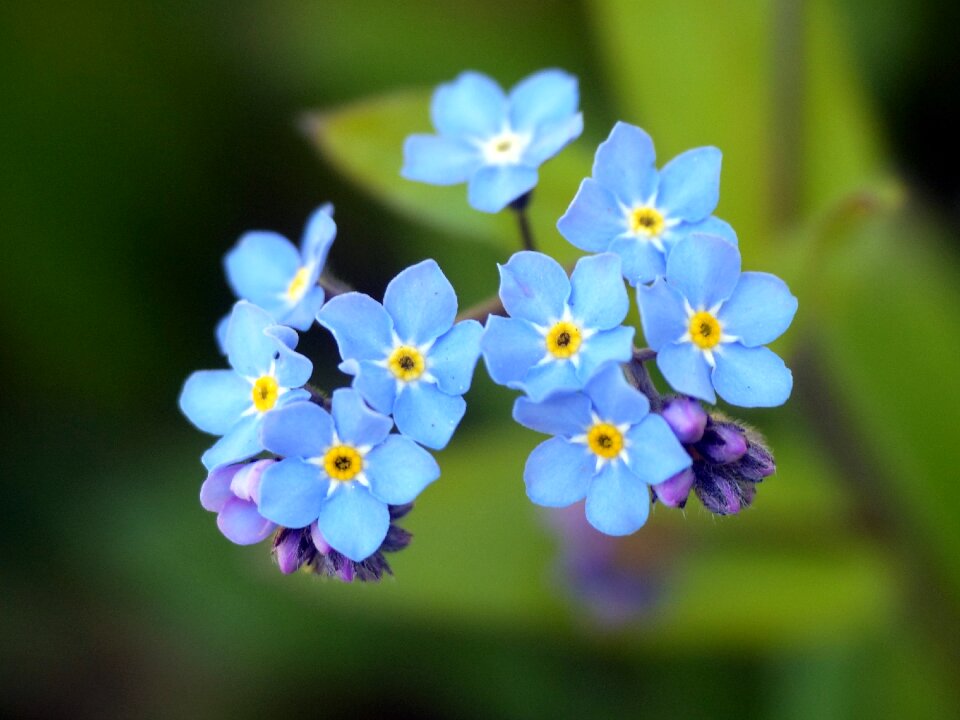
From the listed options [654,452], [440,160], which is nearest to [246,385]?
[440,160]

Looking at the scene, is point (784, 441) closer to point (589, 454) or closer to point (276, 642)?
point (276, 642)

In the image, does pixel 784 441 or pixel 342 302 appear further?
pixel 784 441

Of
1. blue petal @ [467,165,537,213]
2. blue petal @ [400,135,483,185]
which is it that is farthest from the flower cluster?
blue petal @ [400,135,483,185]

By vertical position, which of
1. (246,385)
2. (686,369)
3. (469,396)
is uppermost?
(469,396)

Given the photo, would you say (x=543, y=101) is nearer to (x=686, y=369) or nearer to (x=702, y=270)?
(x=702, y=270)

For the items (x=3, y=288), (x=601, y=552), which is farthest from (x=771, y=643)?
(x=3, y=288)

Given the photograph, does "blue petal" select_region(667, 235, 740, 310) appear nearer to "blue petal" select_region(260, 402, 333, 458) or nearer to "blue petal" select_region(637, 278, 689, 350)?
"blue petal" select_region(637, 278, 689, 350)
